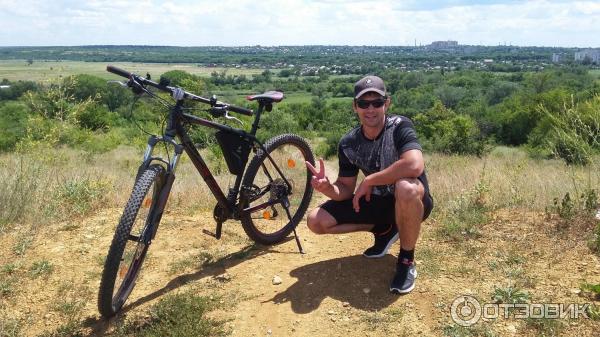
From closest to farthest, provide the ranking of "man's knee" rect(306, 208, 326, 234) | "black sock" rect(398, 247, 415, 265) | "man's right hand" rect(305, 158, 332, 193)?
"black sock" rect(398, 247, 415, 265)
"man's right hand" rect(305, 158, 332, 193)
"man's knee" rect(306, 208, 326, 234)

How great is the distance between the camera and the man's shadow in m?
3.30

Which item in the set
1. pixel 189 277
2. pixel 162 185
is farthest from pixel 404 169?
pixel 189 277

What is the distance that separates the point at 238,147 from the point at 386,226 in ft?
4.76

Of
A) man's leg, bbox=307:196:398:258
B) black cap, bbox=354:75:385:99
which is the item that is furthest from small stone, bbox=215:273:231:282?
black cap, bbox=354:75:385:99

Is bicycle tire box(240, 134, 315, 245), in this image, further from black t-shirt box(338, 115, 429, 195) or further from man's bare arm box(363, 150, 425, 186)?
man's bare arm box(363, 150, 425, 186)

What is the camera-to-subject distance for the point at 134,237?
10.4ft

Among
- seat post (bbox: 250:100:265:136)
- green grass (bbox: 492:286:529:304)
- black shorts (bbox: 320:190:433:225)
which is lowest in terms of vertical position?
green grass (bbox: 492:286:529:304)

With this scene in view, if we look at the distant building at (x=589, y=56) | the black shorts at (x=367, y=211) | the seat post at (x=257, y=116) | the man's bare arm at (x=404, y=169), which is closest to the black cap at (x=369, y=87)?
the man's bare arm at (x=404, y=169)

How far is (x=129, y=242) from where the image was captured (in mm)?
3246

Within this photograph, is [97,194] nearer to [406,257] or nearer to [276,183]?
[276,183]

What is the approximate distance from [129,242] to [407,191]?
201cm

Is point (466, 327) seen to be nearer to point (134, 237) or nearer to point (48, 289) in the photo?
point (134, 237)

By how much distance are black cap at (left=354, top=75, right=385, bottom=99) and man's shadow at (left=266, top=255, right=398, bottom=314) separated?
140cm

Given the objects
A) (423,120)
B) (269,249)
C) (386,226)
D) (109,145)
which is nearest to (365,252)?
(386,226)
